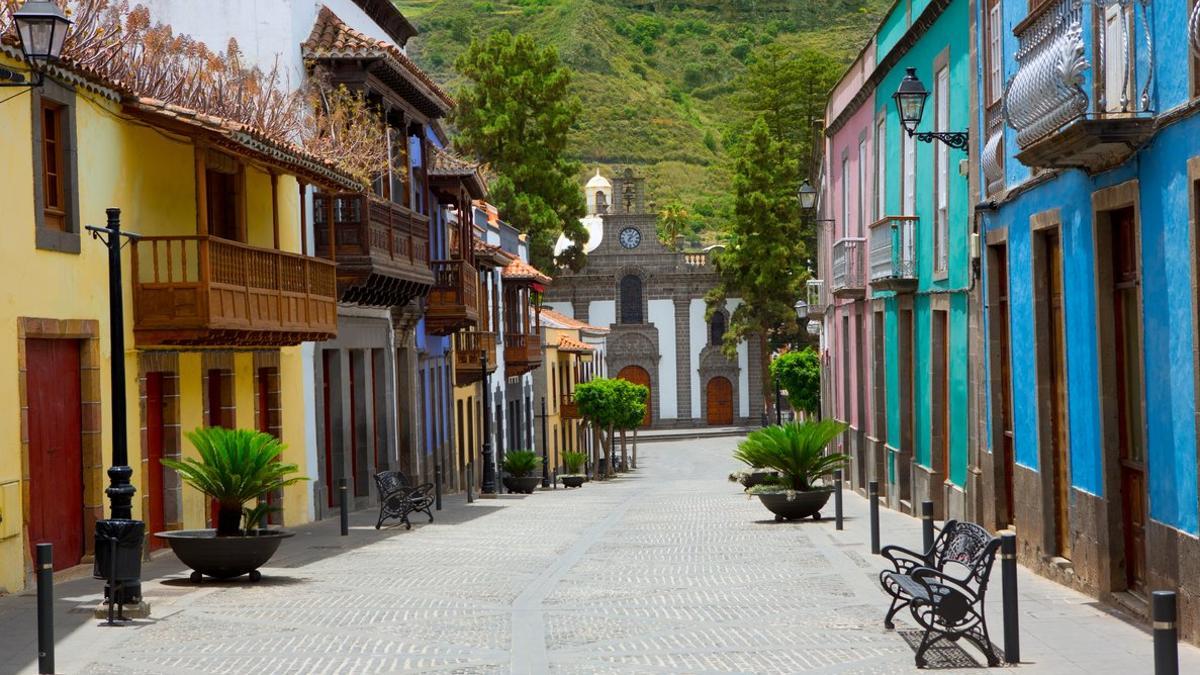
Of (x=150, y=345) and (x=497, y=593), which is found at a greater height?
(x=150, y=345)

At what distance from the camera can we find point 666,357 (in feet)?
297

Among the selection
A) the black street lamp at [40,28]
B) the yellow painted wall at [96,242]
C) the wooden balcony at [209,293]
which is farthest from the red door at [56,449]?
the black street lamp at [40,28]

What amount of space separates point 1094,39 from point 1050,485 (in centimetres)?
475

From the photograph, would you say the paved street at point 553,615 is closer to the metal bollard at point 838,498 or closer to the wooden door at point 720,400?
the metal bollard at point 838,498

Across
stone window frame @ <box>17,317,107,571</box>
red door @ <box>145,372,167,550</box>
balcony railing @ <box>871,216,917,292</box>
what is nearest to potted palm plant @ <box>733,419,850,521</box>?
balcony railing @ <box>871,216,917,292</box>

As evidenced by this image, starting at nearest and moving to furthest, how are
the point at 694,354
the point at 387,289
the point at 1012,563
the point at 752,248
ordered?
1. the point at 1012,563
2. the point at 387,289
3. the point at 752,248
4. the point at 694,354

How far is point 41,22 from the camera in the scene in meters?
11.1

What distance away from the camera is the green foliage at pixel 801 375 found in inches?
1949

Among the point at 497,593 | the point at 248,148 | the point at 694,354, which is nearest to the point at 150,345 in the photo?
the point at 248,148

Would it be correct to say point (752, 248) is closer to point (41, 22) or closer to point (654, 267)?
point (654, 267)

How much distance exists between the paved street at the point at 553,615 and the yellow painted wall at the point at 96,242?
1424mm

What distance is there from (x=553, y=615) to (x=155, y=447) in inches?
310

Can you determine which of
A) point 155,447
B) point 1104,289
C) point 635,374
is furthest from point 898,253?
point 635,374

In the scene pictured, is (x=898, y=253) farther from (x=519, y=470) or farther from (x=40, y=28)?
(x=519, y=470)
